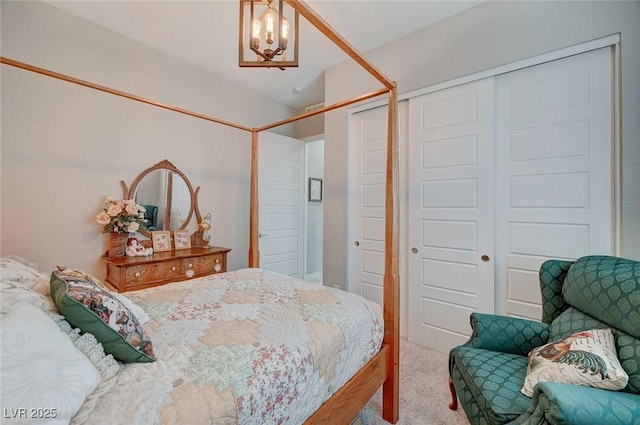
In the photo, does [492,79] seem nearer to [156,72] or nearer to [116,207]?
[156,72]

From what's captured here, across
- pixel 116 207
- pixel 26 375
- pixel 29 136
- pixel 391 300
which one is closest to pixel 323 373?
pixel 391 300

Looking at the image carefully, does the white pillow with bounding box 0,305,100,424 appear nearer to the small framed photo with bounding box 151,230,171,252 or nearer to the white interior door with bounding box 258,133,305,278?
the small framed photo with bounding box 151,230,171,252

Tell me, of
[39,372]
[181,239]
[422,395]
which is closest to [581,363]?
[422,395]

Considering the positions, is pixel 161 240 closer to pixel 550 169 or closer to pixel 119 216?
pixel 119 216

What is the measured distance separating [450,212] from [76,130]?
3.39m

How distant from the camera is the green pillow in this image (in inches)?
34.6

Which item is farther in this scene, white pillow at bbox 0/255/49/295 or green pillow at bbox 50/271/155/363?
white pillow at bbox 0/255/49/295

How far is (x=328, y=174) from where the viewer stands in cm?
329

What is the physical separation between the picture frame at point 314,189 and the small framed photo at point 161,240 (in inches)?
100

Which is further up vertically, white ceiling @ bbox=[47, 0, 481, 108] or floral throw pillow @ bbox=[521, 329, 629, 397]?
white ceiling @ bbox=[47, 0, 481, 108]

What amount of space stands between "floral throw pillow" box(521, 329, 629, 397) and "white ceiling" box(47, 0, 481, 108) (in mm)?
2536

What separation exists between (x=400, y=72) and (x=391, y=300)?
226 centimetres

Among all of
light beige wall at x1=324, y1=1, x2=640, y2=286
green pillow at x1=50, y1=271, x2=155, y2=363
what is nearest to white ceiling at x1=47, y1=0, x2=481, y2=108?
light beige wall at x1=324, y1=1, x2=640, y2=286

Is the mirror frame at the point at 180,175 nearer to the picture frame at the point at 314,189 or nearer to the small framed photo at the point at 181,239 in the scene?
the small framed photo at the point at 181,239
